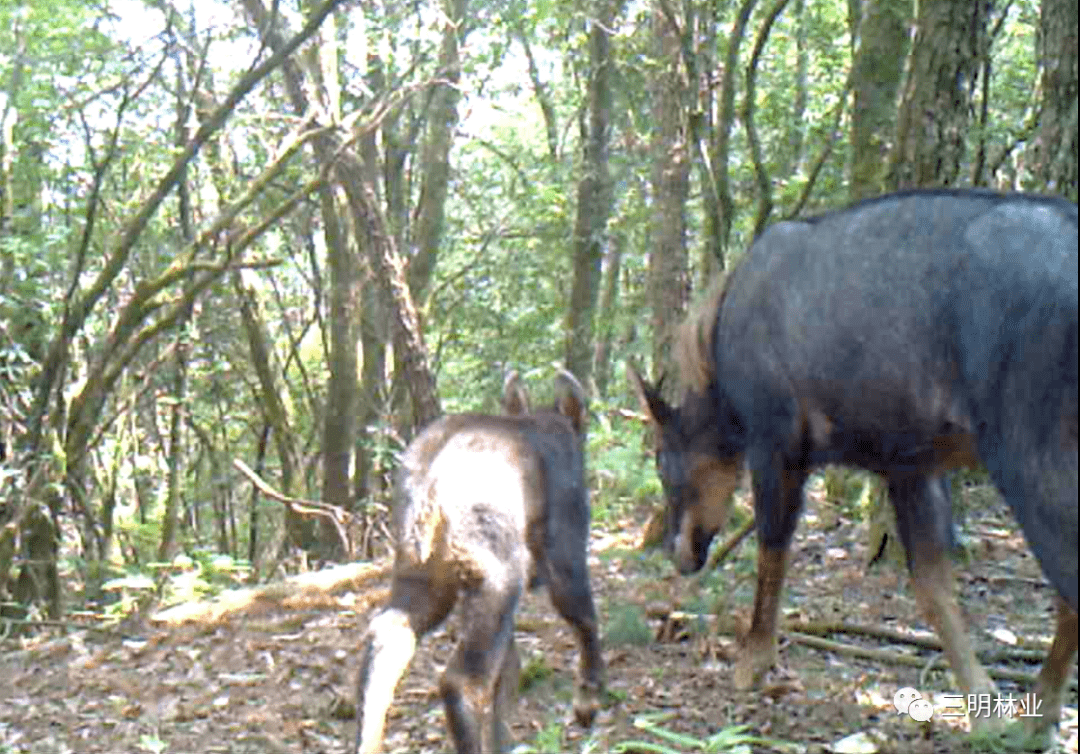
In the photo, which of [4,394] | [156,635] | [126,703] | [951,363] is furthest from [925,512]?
[4,394]

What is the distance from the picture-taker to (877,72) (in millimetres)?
9141

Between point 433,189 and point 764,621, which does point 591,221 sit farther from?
point 764,621

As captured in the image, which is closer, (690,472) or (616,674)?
(616,674)

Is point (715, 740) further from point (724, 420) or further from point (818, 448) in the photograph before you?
point (724, 420)

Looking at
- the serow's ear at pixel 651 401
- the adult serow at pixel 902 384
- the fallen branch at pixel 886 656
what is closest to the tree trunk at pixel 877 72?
the serow's ear at pixel 651 401

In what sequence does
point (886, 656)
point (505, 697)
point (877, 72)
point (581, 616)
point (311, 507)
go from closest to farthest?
point (505, 697)
point (581, 616)
point (886, 656)
point (877, 72)
point (311, 507)

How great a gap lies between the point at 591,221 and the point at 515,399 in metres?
7.87

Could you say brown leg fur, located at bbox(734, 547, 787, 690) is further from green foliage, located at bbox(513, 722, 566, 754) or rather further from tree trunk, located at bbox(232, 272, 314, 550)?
tree trunk, located at bbox(232, 272, 314, 550)

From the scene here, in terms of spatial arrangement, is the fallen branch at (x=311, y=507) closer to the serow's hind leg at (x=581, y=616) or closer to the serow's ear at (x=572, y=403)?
the serow's ear at (x=572, y=403)

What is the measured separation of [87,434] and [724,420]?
17.9 feet

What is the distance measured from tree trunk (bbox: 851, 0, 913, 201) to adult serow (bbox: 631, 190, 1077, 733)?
286cm

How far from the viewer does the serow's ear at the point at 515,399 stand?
7004 millimetres

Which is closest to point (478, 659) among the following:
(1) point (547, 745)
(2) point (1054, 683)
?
(1) point (547, 745)

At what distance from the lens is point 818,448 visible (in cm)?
594
